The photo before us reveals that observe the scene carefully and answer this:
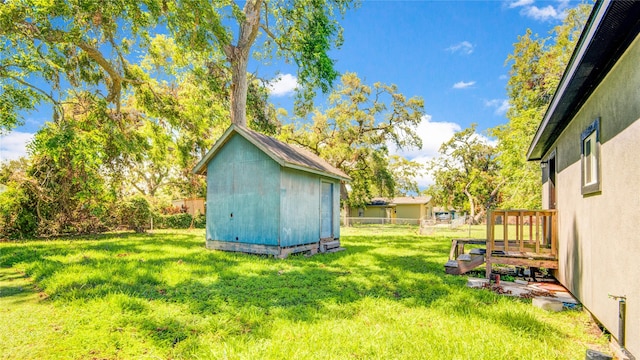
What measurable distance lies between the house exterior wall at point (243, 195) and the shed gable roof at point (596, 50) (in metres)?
7.25

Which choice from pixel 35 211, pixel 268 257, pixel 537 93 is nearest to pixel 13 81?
pixel 35 211

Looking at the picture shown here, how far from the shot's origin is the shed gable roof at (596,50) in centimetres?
288

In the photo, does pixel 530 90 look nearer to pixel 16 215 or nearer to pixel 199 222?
pixel 199 222

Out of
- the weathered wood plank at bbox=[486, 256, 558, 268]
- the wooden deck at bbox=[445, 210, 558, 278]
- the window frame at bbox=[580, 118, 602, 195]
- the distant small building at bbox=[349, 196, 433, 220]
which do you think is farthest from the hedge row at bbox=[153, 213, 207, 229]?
the distant small building at bbox=[349, 196, 433, 220]

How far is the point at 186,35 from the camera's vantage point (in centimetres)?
1298

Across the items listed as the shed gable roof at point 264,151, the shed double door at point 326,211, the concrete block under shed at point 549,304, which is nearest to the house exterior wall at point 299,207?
the shed double door at point 326,211

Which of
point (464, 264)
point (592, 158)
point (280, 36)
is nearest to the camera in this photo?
point (592, 158)

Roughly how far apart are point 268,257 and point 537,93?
66.6ft

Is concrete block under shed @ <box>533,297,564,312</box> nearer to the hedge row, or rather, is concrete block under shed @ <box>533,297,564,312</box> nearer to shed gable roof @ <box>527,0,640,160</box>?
shed gable roof @ <box>527,0,640,160</box>

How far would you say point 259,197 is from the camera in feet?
33.3

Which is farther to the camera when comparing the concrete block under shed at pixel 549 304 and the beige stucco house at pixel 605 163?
the concrete block under shed at pixel 549 304

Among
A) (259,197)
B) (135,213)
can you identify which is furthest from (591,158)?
(135,213)

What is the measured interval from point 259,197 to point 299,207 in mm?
1446

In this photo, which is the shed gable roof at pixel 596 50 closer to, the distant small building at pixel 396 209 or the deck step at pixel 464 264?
the deck step at pixel 464 264
